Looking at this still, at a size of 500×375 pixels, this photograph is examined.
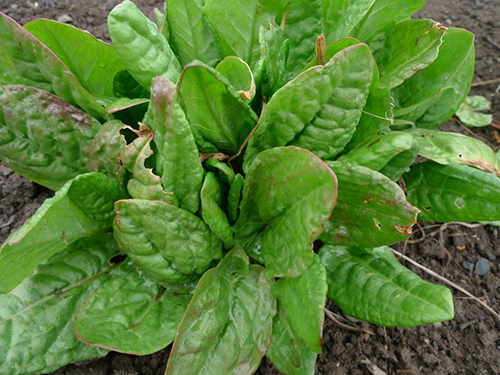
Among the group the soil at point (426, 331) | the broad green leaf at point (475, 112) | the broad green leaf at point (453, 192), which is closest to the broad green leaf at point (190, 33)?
the broad green leaf at point (453, 192)

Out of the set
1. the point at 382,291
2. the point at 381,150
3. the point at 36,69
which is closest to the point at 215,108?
the point at 381,150

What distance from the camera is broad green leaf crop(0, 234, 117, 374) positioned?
1.28 meters

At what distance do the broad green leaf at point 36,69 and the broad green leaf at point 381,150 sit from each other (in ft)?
2.89

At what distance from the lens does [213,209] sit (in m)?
1.20

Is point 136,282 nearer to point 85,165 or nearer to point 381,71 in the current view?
point 85,165

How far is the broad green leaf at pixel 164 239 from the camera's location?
3.85 ft

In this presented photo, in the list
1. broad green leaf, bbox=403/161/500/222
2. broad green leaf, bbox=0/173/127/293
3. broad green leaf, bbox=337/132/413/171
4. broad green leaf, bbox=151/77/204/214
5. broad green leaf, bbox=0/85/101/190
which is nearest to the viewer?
broad green leaf, bbox=151/77/204/214

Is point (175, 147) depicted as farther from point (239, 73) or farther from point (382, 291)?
point (382, 291)

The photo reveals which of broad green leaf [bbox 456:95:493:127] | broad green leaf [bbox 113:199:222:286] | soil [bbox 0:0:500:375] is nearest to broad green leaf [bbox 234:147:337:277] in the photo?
broad green leaf [bbox 113:199:222:286]

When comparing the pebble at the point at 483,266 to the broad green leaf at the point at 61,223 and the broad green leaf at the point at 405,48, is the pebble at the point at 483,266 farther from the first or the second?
the broad green leaf at the point at 61,223

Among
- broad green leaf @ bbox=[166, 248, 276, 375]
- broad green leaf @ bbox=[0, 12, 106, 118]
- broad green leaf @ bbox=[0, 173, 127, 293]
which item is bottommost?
broad green leaf @ bbox=[166, 248, 276, 375]

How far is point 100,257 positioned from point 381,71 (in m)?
1.27

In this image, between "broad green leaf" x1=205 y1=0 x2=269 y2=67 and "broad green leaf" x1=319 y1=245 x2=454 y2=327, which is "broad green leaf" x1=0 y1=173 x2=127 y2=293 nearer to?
"broad green leaf" x1=205 y1=0 x2=269 y2=67

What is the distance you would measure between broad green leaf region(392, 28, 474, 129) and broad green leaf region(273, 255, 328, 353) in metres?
0.80
